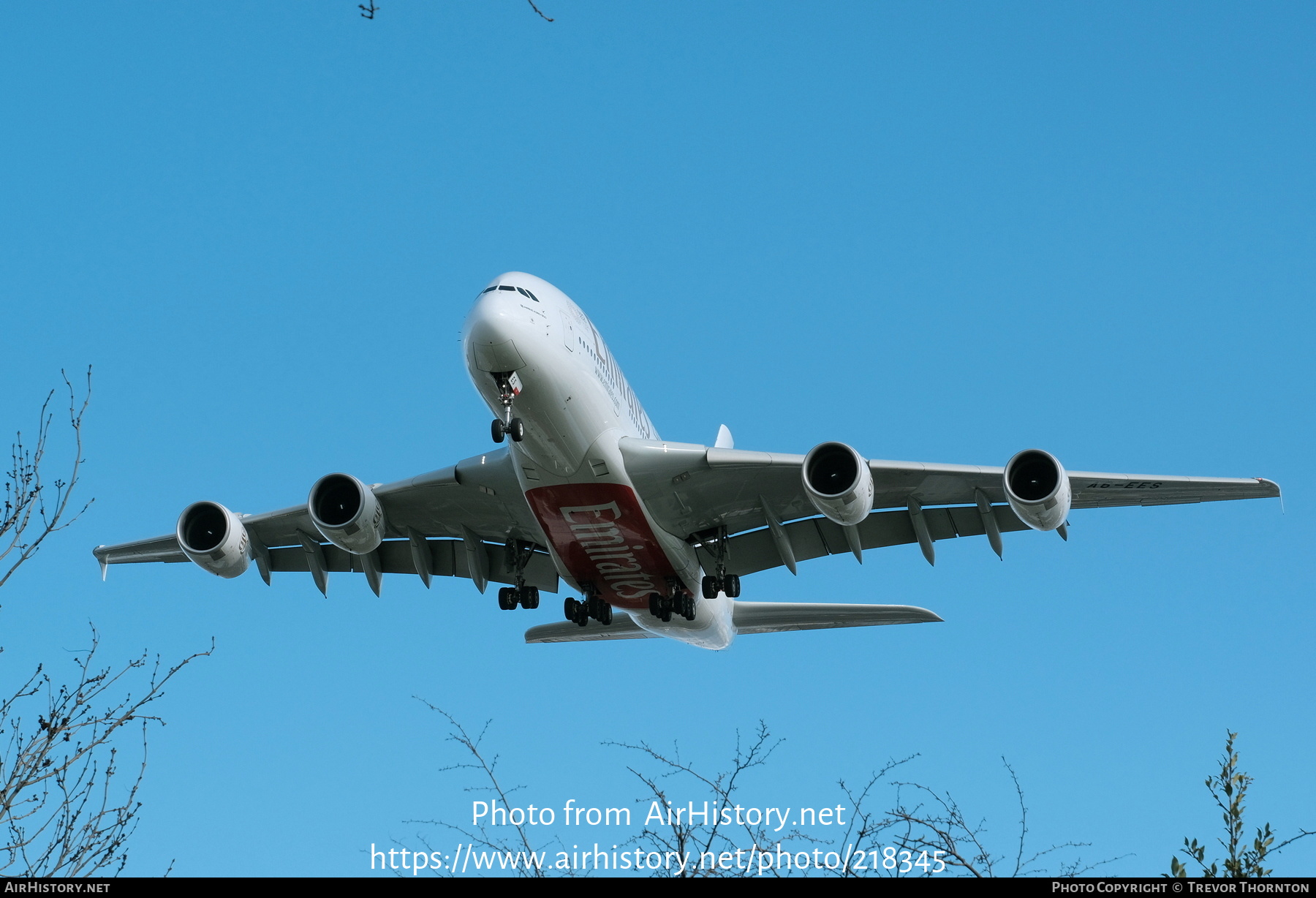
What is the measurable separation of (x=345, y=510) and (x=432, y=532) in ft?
9.49

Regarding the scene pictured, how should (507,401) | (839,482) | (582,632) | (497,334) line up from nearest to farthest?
(497,334), (507,401), (839,482), (582,632)

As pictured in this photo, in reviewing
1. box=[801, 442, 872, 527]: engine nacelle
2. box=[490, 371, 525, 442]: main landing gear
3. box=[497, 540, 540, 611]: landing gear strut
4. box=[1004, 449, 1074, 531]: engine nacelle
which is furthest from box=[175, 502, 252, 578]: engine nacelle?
box=[1004, 449, 1074, 531]: engine nacelle

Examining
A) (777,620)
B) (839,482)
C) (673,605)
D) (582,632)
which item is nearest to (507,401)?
(839,482)

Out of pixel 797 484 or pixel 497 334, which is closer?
pixel 497 334

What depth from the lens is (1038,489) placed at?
19.1 m

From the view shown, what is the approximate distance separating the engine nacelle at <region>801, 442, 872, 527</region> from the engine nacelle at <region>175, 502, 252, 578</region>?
966 cm

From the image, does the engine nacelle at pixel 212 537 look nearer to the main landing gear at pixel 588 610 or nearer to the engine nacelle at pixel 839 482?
the main landing gear at pixel 588 610

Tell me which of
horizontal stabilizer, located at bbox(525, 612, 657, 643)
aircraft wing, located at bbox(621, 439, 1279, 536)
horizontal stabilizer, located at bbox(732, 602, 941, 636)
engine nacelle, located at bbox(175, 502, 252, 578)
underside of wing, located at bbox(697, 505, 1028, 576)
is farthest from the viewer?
horizontal stabilizer, located at bbox(525, 612, 657, 643)

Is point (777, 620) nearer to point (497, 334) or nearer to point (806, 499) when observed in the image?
point (806, 499)

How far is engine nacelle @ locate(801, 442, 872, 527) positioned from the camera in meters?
18.9

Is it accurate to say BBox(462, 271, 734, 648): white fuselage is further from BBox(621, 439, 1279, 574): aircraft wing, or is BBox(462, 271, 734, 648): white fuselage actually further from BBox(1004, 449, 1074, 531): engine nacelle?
BBox(1004, 449, 1074, 531): engine nacelle

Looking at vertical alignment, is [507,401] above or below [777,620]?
below
